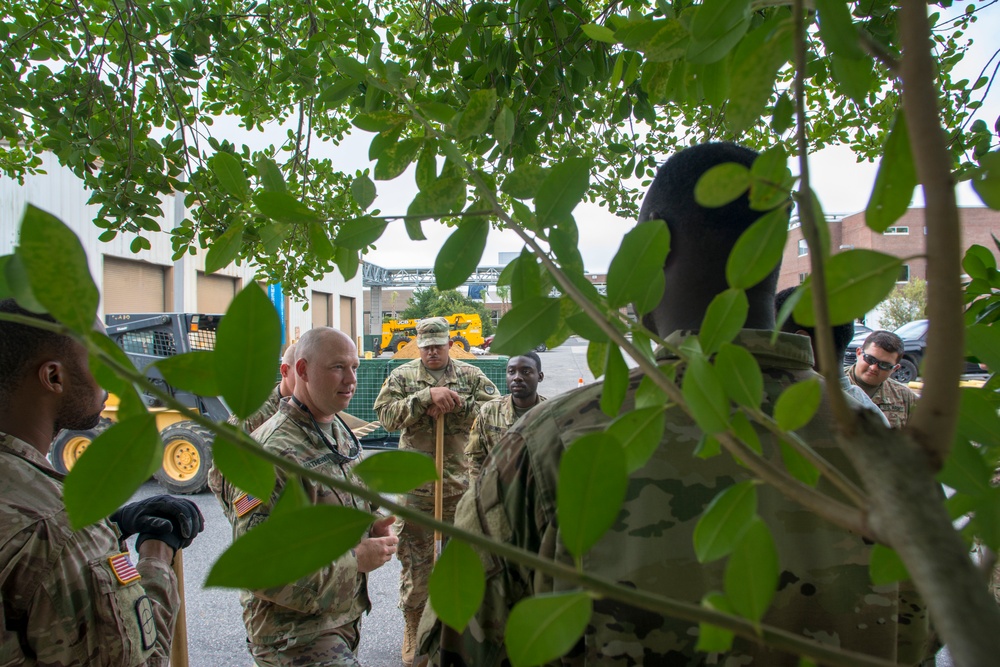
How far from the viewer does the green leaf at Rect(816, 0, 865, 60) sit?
40cm

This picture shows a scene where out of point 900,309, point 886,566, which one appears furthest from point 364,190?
point 900,309

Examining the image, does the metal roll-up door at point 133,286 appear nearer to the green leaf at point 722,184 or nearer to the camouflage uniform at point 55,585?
the camouflage uniform at point 55,585

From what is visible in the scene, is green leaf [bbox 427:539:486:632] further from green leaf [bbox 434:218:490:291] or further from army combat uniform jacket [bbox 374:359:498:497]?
army combat uniform jacket [bbox 374:359:498:497]

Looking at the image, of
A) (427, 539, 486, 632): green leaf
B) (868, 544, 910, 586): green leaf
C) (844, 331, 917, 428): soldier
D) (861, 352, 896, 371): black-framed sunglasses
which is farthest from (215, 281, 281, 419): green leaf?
(861, 352, 896, 371): black-framed sunglasses

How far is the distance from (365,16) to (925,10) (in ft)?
7.71

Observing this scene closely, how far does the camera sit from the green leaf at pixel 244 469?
0.43 metres

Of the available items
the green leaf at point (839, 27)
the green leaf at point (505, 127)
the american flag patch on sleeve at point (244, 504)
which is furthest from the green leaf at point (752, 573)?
Answer: the american flag patch on sleeve at point (244, 504)

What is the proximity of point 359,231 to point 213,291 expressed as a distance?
1759cm

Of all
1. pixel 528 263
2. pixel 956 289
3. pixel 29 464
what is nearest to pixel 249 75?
pixel 29 464

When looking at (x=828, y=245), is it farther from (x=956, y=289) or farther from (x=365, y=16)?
(x=365, y=16)

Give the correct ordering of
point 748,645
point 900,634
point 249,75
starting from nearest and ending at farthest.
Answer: point 748,645
point 900,634
point 249,75

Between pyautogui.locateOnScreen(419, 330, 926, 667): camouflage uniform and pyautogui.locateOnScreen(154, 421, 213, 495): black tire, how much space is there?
21.4 feet

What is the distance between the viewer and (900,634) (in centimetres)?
109

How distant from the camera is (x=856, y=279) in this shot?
0.37 metres
